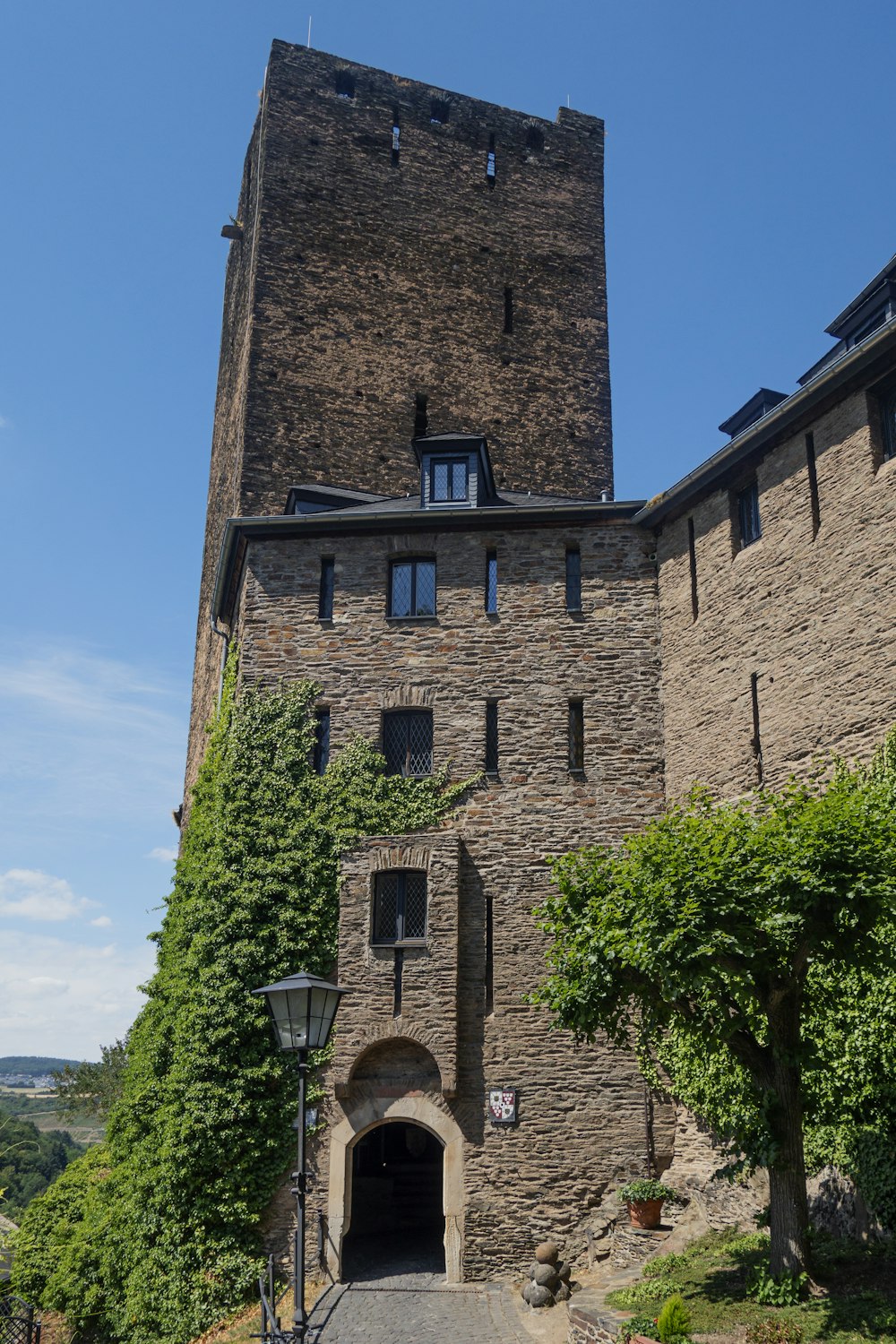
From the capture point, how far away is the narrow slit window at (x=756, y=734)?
1742 centimetres

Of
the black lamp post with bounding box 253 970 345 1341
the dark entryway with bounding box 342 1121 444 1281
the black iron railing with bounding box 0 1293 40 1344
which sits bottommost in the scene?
the black iron railing with bounding box 0 1293 40 1344

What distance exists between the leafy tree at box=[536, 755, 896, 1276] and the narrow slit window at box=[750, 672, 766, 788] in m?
3.71

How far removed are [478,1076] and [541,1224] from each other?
2.23 m

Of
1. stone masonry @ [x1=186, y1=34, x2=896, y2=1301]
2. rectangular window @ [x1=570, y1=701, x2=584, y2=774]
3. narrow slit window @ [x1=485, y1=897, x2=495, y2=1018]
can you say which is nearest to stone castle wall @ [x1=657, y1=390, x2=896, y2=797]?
stone masonry @ [x1=186, y1=34, x2=896, y2=1301]

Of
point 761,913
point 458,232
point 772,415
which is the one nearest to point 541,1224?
point 761,913

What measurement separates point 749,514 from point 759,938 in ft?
27.4

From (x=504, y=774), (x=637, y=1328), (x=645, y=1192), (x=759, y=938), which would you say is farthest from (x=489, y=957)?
(x=637, y=1328)

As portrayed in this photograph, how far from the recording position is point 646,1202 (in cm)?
1686

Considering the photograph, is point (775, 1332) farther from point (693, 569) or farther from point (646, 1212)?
point (693, 569)

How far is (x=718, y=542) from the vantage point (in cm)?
1920

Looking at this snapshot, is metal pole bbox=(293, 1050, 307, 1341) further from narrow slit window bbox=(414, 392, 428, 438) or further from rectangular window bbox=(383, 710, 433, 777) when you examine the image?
narrow slit window bbox=(414, 392, 428, 438)

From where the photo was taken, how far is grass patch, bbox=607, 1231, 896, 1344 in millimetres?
10867

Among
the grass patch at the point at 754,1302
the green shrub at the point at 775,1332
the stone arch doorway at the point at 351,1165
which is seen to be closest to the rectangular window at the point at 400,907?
the stone arch doorway at the point at 351,1165

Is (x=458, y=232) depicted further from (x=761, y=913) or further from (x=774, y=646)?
(x=761, y=913)
